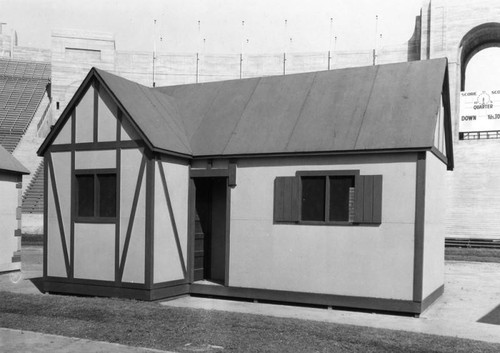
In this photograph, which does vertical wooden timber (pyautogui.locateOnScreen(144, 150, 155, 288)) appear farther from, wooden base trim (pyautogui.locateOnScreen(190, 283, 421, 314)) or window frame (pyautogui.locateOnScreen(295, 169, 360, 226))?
window frame (pyautogui.locateOnScreen(295, 169, 360, 226))

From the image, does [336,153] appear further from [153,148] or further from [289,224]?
[153,148]

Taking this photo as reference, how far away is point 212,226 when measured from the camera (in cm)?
1453

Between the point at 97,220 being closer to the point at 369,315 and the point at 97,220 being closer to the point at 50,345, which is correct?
the point at 50,345

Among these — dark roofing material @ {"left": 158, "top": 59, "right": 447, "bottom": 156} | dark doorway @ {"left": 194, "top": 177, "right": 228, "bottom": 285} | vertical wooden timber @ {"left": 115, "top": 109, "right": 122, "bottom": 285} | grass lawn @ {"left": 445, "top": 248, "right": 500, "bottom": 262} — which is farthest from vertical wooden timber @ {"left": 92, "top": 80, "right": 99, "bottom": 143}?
grass lawn @ {"left": 445, "top": 248, "right": 500, "bottom": 262}

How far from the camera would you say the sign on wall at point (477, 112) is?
41.8 metres

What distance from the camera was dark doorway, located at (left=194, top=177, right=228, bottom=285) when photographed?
14.3m

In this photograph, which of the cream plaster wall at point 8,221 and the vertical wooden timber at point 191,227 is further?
the cream plaster wall at point 8,221

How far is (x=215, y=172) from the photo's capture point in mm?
13438

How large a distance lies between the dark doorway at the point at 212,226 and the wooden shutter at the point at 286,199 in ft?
6.95

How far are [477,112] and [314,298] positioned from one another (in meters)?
34.4

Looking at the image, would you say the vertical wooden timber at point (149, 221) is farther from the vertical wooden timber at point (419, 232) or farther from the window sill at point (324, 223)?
the vertical wooden timber at point (419, 232)

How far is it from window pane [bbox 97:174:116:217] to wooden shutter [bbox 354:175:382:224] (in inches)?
221

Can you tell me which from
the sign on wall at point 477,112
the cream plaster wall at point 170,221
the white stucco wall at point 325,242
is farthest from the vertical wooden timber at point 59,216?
the sign on wall at point 477,112

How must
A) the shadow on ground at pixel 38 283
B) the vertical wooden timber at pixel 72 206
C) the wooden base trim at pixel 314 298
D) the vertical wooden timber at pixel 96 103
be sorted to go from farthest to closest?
the shadow on ground at pixel 38 283, the vertical wooden timber at pixel 72 206, the vertical wooden timber at pixel 96 103, the wooden base trim at pixel 314 298
